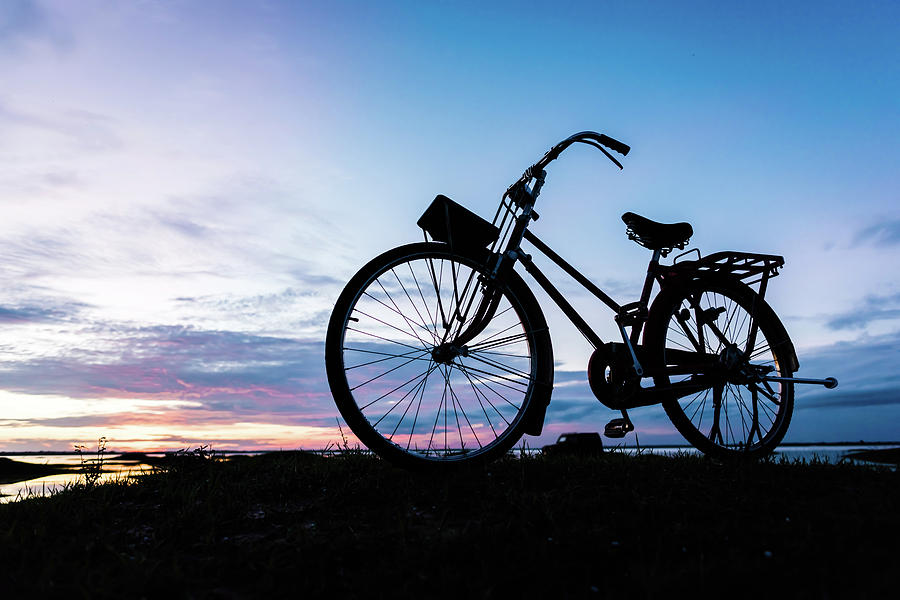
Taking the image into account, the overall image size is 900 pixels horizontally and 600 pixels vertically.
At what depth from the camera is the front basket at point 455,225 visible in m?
4.39

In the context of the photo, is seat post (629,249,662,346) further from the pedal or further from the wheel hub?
the wheel hub

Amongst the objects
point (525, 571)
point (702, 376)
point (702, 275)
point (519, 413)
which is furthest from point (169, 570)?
point (702, 275)

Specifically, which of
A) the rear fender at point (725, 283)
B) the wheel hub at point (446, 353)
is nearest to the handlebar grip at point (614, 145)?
the rear fender at point (725, 283)

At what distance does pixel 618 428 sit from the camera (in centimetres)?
473

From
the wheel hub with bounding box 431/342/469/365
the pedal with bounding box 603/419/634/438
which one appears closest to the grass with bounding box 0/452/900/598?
the pedal with bounding box 603/419/634/438

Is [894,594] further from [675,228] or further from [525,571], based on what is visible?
[675,228]

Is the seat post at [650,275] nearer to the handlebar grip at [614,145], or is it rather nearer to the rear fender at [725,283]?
the rear fender at [725,283]

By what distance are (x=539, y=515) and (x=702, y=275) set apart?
343 cm

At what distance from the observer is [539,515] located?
10.4 ft

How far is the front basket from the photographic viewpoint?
14.4ft

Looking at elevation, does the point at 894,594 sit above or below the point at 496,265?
below

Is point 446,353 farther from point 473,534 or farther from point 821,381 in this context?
point 821,381

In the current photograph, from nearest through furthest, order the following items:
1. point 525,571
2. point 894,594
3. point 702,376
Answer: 1. point 894,594
2. point 525,571
3. point 702,376

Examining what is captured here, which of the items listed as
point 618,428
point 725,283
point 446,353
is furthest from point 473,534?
point 725,283
